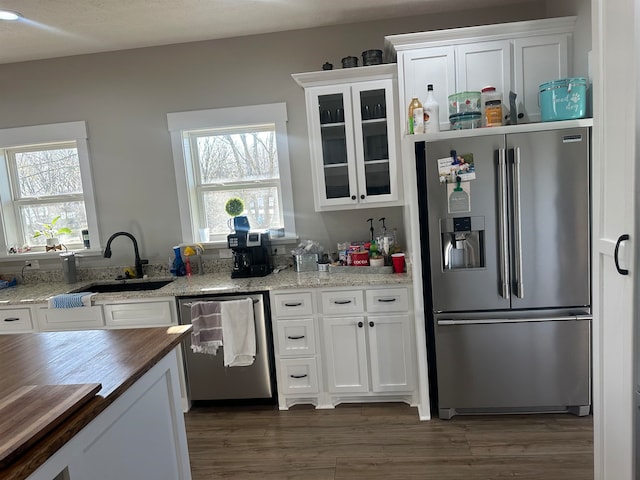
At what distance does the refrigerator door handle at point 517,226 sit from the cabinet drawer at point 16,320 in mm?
3198

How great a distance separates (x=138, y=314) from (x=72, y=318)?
0.47 metres

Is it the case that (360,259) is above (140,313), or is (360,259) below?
above

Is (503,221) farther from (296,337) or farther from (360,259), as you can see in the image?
(296,337)

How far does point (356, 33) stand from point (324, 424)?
8.94 feet

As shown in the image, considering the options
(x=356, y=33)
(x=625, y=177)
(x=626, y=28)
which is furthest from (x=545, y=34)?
(x=625, y=177)

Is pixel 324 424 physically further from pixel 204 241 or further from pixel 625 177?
pixel 625 177

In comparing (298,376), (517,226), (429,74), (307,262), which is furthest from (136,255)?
(517,226)

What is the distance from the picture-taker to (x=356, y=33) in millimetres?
3209

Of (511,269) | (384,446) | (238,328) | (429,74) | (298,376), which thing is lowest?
(384,446)

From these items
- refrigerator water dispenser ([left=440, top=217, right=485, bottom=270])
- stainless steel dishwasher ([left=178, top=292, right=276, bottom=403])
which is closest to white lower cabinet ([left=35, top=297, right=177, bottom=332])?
stainless steel dishwasher ([left=178, top=292, right=276, bottom=403])

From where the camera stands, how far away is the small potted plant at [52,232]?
3666mm

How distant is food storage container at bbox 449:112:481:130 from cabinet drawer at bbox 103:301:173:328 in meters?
2.17

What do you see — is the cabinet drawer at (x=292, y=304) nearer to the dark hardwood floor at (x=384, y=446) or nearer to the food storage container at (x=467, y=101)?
the dark hardwood floor at (x=384, y=446)

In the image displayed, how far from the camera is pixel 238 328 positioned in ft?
9.39
